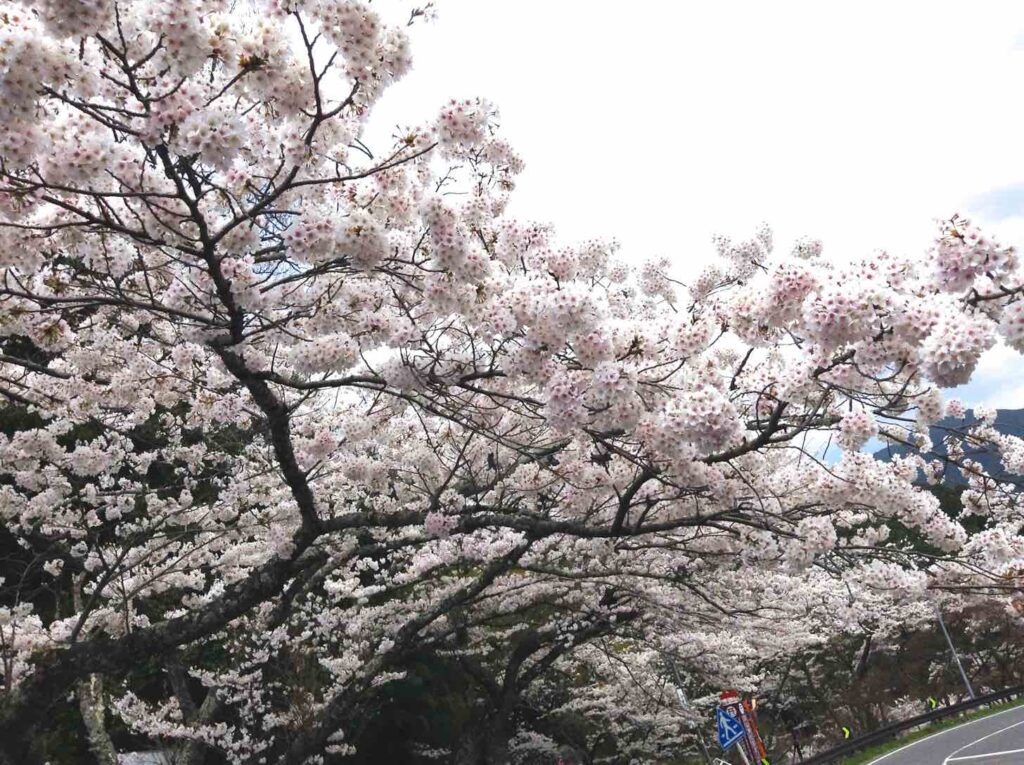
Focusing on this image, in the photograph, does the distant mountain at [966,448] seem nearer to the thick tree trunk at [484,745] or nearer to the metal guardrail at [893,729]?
the thick tree trunk at [484,745]

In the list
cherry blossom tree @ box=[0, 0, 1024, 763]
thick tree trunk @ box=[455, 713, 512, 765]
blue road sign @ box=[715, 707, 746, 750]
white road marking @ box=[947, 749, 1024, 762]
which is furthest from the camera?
white road marking @ box=[947, 749, 1024, 762]

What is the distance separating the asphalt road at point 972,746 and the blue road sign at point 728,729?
659cm

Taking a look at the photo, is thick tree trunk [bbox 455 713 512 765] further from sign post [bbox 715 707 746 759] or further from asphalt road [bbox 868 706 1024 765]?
asphalt road [bbox 868 706 1024 765]

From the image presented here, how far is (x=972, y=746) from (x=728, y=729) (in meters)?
10.1

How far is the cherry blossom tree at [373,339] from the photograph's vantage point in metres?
3.11

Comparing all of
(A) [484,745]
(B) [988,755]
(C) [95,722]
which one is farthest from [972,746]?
(C) [95,722]

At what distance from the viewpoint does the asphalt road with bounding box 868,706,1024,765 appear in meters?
14.7

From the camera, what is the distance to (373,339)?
4.53 metres

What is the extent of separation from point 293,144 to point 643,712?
15611 mm

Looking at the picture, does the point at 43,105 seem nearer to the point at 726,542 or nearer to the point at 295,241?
the point at 295,241

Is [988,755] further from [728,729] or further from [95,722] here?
[95,722]

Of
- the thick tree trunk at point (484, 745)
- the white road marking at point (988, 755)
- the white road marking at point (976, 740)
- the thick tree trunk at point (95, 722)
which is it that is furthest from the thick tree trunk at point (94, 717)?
the white road marking at point (988, 755)

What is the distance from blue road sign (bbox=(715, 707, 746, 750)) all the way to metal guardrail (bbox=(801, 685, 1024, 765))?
7.64 m

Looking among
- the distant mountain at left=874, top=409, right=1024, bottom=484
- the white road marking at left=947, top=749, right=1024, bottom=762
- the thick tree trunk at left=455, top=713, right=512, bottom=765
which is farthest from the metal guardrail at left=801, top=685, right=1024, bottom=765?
the distant mountain at left=874, top=409, right=1024, bottom=484
